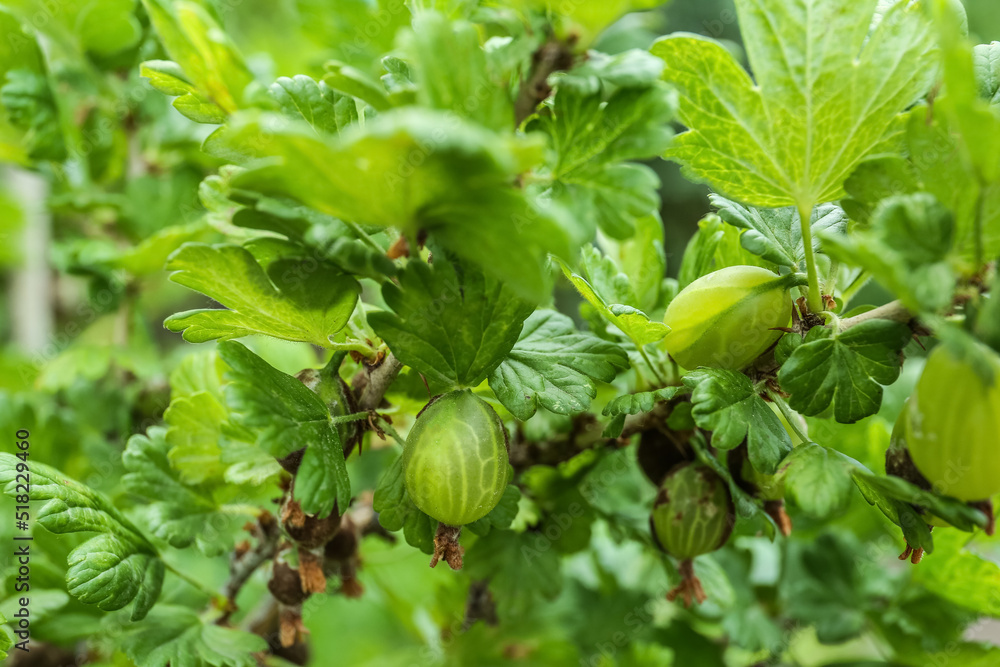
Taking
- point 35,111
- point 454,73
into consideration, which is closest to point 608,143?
point 454,73

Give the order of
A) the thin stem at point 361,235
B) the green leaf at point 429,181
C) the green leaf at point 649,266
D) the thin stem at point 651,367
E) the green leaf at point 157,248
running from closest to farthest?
the green leaf at point 429,181 < the thin stem at point 361,235 < the thin stem at point 651,367 < the green leaf at point 649,266 < the green leaf at point 157,248

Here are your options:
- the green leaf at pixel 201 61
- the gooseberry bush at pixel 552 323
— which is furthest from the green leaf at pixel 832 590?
the green leaf at pixel 201 61

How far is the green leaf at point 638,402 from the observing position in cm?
48

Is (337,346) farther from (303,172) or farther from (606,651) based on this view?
(606,651)

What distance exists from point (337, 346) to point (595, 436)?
244mm

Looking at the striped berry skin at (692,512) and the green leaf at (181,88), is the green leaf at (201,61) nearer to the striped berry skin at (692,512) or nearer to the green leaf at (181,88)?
the green leaf at (181,88)

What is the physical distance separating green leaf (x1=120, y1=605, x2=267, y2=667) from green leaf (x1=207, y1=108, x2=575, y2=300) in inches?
15.9

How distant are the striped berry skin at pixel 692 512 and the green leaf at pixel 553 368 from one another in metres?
0.11

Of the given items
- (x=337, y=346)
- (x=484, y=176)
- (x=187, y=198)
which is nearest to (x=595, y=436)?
(x=337, y=346)

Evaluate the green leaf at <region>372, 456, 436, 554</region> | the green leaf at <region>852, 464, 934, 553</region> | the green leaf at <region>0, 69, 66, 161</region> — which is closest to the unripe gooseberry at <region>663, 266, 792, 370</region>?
the green leaf at <region>852, 464, 934, 553</region>

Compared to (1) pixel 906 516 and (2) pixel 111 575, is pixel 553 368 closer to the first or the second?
(1) pixel 906 516

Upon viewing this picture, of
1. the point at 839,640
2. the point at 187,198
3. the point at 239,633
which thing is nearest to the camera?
the point at 239,633

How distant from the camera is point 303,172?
34 cm

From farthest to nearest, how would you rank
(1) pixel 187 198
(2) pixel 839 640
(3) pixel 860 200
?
1. (1) pixel 187 198
2. (2) pixel 839 640
3. (3) pixel 860 200
